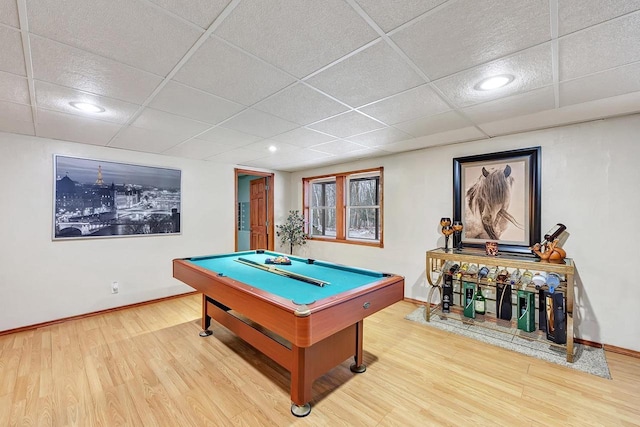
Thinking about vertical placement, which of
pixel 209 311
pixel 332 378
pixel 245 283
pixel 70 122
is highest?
pixel 70 122

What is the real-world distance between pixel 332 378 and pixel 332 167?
3736 millimetres

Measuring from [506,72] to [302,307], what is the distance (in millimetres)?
2021

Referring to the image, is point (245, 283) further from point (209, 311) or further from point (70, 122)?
point (70, 122)

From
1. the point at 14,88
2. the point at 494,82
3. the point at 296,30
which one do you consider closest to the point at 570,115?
the point at 494,82

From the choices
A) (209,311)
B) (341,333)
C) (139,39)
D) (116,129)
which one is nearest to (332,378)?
(341,333)

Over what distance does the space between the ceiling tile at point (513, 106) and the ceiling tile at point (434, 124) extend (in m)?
0.11

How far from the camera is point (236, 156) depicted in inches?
174

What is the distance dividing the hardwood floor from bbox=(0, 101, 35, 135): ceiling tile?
2.27m

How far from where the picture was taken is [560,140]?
9.74ft

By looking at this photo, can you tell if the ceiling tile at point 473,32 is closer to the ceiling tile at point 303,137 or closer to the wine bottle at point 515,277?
the ceiling tile at point 303,137

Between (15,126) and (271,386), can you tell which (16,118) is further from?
(271,386)

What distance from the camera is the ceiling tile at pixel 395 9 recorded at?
3.98 feet

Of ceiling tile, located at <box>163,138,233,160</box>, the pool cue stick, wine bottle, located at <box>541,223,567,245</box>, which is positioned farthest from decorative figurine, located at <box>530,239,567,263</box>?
ceiling tile, located at <box>163,138,233,160</box>

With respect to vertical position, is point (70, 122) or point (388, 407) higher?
point (70, 122)
